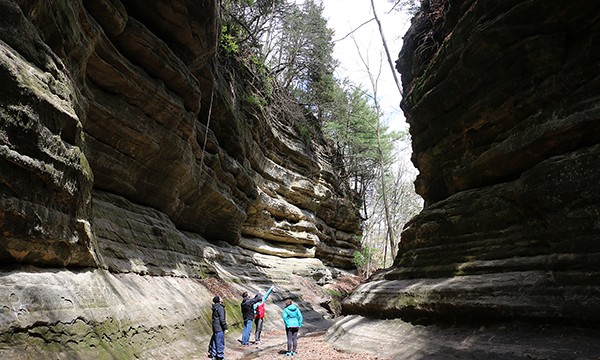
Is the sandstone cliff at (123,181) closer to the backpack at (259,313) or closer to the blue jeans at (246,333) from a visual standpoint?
the blue jeans at (246,333)

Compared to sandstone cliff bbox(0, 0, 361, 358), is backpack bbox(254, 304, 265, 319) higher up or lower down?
lower down

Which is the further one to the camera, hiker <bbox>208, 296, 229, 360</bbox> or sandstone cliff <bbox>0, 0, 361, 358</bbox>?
hiker <bbox>208, 296, 229, 360</bbox>

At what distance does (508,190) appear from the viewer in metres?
6.88

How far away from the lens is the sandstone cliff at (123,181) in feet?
16.8

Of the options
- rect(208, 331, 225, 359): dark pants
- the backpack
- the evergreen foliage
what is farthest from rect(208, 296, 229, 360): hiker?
the evergreen foliage

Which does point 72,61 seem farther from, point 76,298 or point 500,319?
point 500,319

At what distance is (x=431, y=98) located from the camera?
33.7 feet

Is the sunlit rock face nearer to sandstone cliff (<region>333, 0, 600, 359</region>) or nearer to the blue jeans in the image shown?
sandstone cliff (<region>333, 0, 600, 359</region>)

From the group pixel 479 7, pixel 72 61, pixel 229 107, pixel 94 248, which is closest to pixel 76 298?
pixel 94 248

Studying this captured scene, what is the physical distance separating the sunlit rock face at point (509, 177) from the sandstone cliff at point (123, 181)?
6.04 m

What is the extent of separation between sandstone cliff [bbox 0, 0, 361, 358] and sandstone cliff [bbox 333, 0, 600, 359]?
564cm

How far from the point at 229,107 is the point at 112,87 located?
6.55m

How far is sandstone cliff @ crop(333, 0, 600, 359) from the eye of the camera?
17.4 feet

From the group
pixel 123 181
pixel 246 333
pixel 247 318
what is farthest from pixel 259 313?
pixel 123 181
